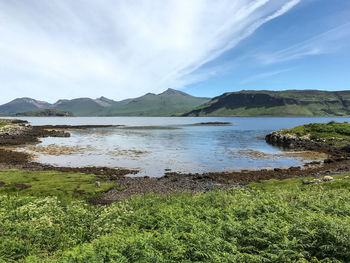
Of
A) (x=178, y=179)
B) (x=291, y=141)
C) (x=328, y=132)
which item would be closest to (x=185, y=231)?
(x=178, y=179)

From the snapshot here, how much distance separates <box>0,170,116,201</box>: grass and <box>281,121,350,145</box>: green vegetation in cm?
8189

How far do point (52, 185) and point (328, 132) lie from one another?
320 feet

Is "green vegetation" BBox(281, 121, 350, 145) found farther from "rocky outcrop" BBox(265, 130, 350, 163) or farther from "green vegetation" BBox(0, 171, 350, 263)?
"green vegetation" BBox(0, 171, 350, 263)

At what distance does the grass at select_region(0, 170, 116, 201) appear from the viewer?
27.3 metres

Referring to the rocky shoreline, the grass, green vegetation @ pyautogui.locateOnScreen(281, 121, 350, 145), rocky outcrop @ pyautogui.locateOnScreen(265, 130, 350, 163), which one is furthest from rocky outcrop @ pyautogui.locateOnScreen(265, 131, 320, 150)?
the grass

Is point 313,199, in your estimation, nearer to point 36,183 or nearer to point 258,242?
point 258,242

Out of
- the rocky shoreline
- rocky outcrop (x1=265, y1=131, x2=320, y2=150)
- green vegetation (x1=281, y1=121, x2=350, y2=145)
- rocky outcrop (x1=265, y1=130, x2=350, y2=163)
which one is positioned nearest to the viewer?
the rocky shoreline

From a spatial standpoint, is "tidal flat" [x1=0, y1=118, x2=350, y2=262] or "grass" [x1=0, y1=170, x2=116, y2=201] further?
"grass" [x1=0, y1=170, x2=116, y2=201]

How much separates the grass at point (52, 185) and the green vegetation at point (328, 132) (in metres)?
81.9

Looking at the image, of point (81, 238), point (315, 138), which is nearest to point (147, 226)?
point (81, 238)

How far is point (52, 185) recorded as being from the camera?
101 feet

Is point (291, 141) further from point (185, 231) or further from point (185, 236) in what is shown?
point (185, 236)

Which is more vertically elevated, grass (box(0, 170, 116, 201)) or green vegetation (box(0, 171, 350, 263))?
green vegetation (box(0, 171, 350, 263))

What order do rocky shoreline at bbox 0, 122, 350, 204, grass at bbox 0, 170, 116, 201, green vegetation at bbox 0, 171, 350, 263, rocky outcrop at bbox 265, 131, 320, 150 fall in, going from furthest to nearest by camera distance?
rocky outcrop at bbox 265, 131, 320, 150 → rocky shoreline at bbox 0, 122, 350, 204 → grass at bbox 0, 170, 116, 201 → green vegetation at bbox 0, 171, 350, 263
